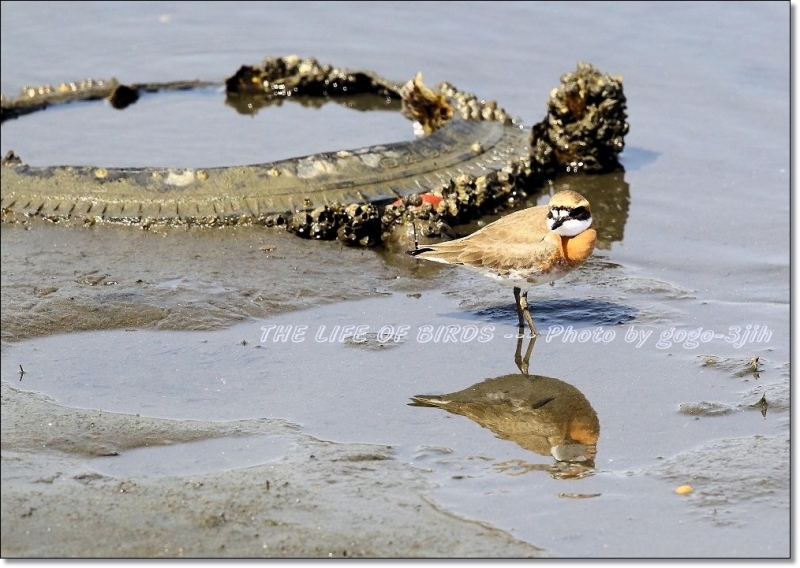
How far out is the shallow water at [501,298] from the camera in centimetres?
679

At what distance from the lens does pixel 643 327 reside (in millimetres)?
8930

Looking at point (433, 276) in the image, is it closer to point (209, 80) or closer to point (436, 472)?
point (436, 472)

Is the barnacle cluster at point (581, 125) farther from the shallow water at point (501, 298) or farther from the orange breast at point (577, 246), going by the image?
the orange breast at point (577, 246)

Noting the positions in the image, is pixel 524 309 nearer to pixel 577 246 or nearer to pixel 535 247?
pixel 535 247

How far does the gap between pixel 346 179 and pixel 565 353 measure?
11.1 ft

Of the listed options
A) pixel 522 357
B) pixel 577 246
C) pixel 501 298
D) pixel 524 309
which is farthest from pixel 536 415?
pixel 501 298

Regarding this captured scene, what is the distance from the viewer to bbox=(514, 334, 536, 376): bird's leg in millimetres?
8461

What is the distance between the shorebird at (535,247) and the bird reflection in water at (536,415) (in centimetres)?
74

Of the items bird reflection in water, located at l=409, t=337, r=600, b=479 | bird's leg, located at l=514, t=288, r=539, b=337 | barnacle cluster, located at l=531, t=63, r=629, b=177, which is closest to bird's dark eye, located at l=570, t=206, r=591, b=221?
bird's leg, located at l=514, t=288, r=539, b=337

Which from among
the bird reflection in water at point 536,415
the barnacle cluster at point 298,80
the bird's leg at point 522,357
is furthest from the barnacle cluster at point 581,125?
the bird reflection in water at point 536,415

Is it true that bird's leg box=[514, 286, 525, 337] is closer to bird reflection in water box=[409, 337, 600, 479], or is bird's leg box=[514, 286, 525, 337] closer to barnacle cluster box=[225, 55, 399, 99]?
bird reflection in water box=[409, 337, 600, 479]

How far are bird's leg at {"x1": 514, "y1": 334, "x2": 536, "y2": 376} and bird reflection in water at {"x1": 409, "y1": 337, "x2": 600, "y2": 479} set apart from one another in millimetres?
14

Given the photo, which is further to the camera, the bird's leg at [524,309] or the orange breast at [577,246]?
the bird's leg at [524,309]

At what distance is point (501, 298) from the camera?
378 inches
